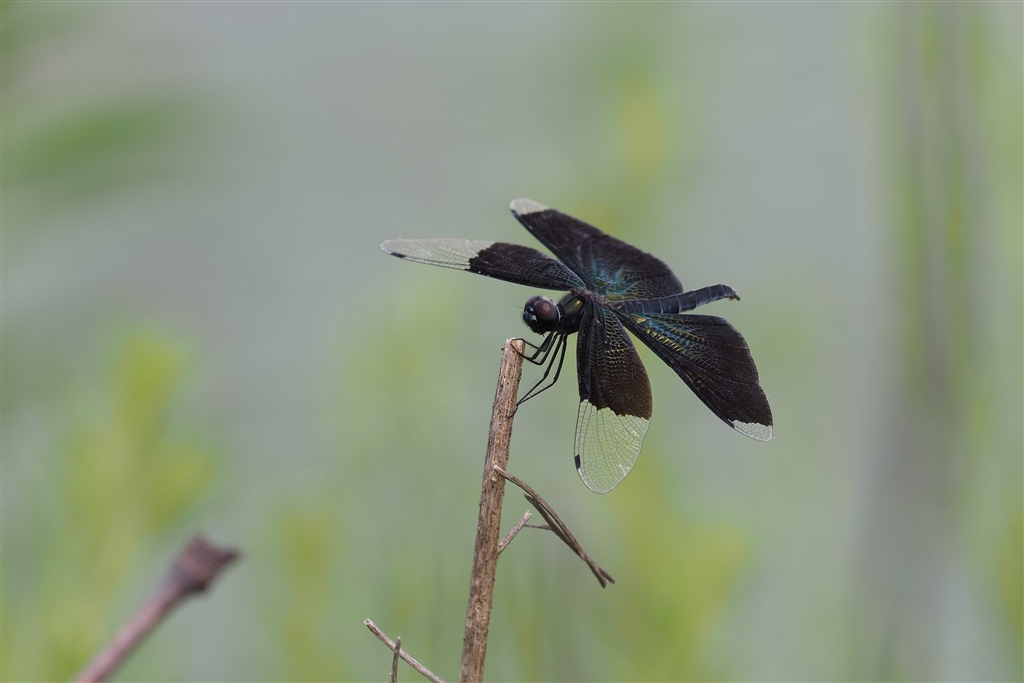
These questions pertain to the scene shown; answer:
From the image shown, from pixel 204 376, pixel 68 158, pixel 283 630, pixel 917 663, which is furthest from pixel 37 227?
pixel 917 663

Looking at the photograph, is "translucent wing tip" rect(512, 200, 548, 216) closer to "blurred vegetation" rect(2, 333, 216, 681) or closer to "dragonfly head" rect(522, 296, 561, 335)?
"dragonfly head" rect(522, 296, 561, 335)

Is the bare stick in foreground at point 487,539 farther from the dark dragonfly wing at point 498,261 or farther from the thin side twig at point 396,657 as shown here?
the dark dragonfly wing at point 498,261

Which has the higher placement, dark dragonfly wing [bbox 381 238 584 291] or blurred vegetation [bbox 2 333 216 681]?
dark dragonfly wing [bbox 381 238 584 291]

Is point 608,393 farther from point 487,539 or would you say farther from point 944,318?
point 944,318

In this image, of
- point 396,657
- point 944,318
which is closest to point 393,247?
point 396,657

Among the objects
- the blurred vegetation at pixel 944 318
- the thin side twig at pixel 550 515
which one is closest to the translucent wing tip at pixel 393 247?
the thin side twig at pixel 550 515

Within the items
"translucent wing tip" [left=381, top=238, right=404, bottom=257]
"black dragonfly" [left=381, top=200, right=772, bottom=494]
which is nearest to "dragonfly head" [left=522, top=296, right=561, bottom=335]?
"black dragonfly" [left=381, top=200, right=772, bottom=494]

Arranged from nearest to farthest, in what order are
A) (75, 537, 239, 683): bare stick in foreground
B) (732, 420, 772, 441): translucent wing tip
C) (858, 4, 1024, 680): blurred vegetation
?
(75, 537, 239, 683): bare stick in foreground
(732, 420, 772, 441): translucent wing tip
(858, 4, 1024, 680): blurred vegetation

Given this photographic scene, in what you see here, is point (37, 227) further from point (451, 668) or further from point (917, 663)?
point (917, 663)
